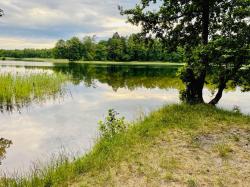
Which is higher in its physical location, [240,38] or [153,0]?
[153,0]

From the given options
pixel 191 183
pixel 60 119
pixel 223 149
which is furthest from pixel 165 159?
pixel 60 119

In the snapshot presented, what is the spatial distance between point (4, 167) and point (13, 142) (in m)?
2.87

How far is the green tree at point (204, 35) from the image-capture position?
13555 mm

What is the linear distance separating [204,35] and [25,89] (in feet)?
49.5

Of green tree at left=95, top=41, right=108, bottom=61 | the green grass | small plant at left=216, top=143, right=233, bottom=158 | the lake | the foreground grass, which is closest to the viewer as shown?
the foreground grass

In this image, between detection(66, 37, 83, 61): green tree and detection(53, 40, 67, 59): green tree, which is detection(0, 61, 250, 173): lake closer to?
detection(66, 37, 83, 61): green tree

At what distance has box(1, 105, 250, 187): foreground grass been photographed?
7172mm

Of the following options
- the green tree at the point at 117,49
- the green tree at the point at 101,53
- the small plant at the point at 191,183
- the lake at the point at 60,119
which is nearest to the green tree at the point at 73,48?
the green tree at the point at 101,53

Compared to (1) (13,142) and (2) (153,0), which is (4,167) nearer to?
(1) (13,142)

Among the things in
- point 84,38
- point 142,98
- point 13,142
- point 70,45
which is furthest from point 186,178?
point 84,38

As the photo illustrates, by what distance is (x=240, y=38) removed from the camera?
13547 millimetres

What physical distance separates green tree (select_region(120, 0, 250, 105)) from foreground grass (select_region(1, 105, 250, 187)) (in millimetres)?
3273

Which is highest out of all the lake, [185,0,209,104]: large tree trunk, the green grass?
[185,0,209,104]: large tree trunk

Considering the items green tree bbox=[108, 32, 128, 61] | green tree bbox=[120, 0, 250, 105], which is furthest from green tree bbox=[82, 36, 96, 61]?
green tree bbox=[120, 0, 250, 105]
